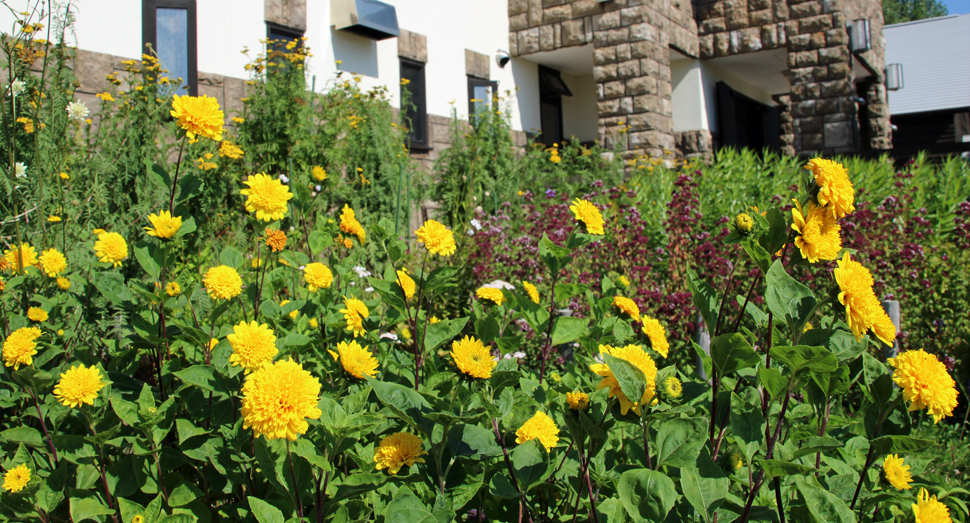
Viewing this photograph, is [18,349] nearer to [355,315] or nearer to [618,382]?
[355,315]

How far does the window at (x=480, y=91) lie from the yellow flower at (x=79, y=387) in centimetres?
674

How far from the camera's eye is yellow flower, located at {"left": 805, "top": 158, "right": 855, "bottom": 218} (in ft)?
3.07

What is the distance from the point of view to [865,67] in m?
9.39

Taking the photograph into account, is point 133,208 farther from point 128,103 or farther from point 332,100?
point 332,100

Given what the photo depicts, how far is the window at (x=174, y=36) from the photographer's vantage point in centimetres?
495

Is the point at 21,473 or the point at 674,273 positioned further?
the point at 674,273

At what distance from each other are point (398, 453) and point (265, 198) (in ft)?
2.55

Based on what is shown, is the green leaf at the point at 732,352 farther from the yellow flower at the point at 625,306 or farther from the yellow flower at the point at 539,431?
the yellow flower at the point at 625,306

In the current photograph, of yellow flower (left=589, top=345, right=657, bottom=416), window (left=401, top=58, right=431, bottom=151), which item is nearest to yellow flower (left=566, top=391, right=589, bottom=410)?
yellow flower (left=589, top=345, right=657, bottom=416)

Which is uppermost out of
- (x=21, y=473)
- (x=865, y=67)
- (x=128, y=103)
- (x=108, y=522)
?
(x=865, y=67)

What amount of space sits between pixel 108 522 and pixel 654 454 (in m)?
1.12

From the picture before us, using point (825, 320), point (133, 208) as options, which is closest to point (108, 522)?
point (825, 320)

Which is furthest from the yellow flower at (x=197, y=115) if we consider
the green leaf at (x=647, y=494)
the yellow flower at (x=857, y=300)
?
the yellow flower at (x=857, y=300)

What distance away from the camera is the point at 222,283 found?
56.8 inches
